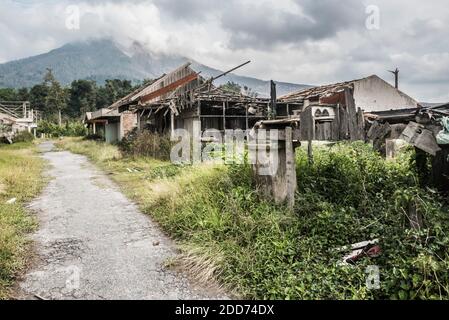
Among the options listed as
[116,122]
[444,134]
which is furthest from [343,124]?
[116,122]

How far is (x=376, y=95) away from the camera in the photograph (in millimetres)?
21625

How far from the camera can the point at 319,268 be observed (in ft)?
12.0

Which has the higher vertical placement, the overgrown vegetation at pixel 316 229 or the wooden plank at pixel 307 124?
the wooden plank at pixel 307 124

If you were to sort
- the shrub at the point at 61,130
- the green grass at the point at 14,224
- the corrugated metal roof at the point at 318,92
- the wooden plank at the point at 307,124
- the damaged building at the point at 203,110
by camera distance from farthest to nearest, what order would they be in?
the shrub at the point at 61,130 → the corrugated metal roof at the point at 318,92 → the damaged building at the point at 203,110 → the wooden plank at the point at 307,124 → the green grass at the point at 14,224

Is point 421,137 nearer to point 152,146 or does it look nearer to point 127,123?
point 152,146

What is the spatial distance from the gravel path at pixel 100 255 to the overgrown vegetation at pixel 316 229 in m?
0.38

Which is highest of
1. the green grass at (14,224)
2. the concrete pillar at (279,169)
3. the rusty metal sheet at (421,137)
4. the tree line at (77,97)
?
the tree line at (77,97)

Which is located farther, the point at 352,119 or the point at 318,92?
the point at 318,92

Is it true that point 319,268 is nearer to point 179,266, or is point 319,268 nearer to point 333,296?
point 333,296

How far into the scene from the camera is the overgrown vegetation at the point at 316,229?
10.9ft

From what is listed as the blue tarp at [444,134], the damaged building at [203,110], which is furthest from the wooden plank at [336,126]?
the damaged building at [203,110]

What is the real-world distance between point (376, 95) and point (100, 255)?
20994 mm

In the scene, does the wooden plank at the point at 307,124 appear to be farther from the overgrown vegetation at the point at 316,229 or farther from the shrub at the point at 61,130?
the shrub at the point at 61,130

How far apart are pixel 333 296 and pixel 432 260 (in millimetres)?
941
